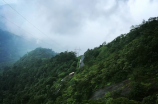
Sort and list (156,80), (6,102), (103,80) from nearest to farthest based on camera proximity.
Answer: (156,80)
(103,80)
(6,102)

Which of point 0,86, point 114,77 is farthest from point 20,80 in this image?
point 114,77

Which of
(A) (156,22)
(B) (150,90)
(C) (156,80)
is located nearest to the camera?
(B) (150,90)

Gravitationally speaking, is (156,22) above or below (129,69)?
above

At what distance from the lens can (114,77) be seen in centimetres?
2038

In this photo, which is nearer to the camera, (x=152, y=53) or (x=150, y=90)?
(x=150, y=90)

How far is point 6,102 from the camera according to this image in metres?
55.2

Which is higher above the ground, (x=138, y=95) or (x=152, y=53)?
(x=152, y=53)

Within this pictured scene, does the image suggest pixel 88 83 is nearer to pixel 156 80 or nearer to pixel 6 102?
pixel 156 80

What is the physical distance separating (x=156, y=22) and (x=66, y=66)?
4664cm

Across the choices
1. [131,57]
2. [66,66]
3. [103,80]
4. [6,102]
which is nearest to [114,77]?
[103,80]

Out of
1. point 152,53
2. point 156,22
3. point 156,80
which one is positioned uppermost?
point 156,22

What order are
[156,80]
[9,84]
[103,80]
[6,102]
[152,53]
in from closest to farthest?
[156,80], [152,53], [103,80], [6,102], [9,84]

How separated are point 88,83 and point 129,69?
8.37 meters

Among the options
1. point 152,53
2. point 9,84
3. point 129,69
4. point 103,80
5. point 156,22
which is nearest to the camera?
point 152,53
